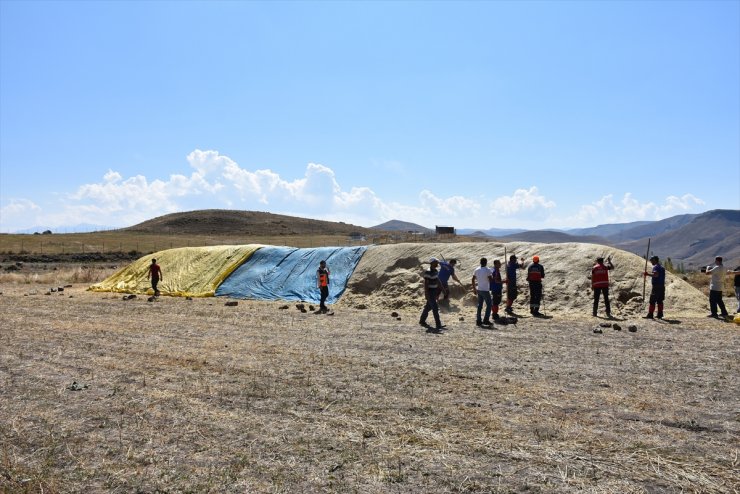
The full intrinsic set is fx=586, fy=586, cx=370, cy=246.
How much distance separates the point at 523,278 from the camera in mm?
20391

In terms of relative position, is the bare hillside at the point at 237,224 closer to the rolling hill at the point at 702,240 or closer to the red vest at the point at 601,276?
the rolling hill at the point at 702,240

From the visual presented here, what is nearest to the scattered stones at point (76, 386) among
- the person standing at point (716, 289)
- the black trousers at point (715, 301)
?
the person standing at point (716, 289)

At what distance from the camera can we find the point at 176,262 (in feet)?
96.4

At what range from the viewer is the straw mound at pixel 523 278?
18.5 metres

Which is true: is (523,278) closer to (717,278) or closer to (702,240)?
(717,278)

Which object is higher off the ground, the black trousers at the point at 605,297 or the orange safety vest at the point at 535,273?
the orange safety vest at the point at 535,273

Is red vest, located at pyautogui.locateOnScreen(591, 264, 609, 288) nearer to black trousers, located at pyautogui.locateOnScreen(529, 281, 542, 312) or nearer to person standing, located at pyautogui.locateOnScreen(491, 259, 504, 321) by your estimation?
black trousers, located at pyautogui.locateOnScreen(529, 281, 542, 312)

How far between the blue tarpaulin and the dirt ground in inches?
383

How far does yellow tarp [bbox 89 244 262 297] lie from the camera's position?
87.9ft

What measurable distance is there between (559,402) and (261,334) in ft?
27.4

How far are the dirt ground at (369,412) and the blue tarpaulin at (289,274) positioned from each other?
9738 mm

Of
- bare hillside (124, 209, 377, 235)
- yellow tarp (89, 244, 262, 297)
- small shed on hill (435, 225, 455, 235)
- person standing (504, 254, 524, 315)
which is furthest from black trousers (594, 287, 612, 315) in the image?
bare hillside (124, 209, 377, 235)

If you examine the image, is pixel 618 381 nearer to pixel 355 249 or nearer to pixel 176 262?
pixel 355 249

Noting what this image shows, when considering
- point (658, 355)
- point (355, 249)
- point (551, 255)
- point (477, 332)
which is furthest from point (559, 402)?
point (355, 249)
